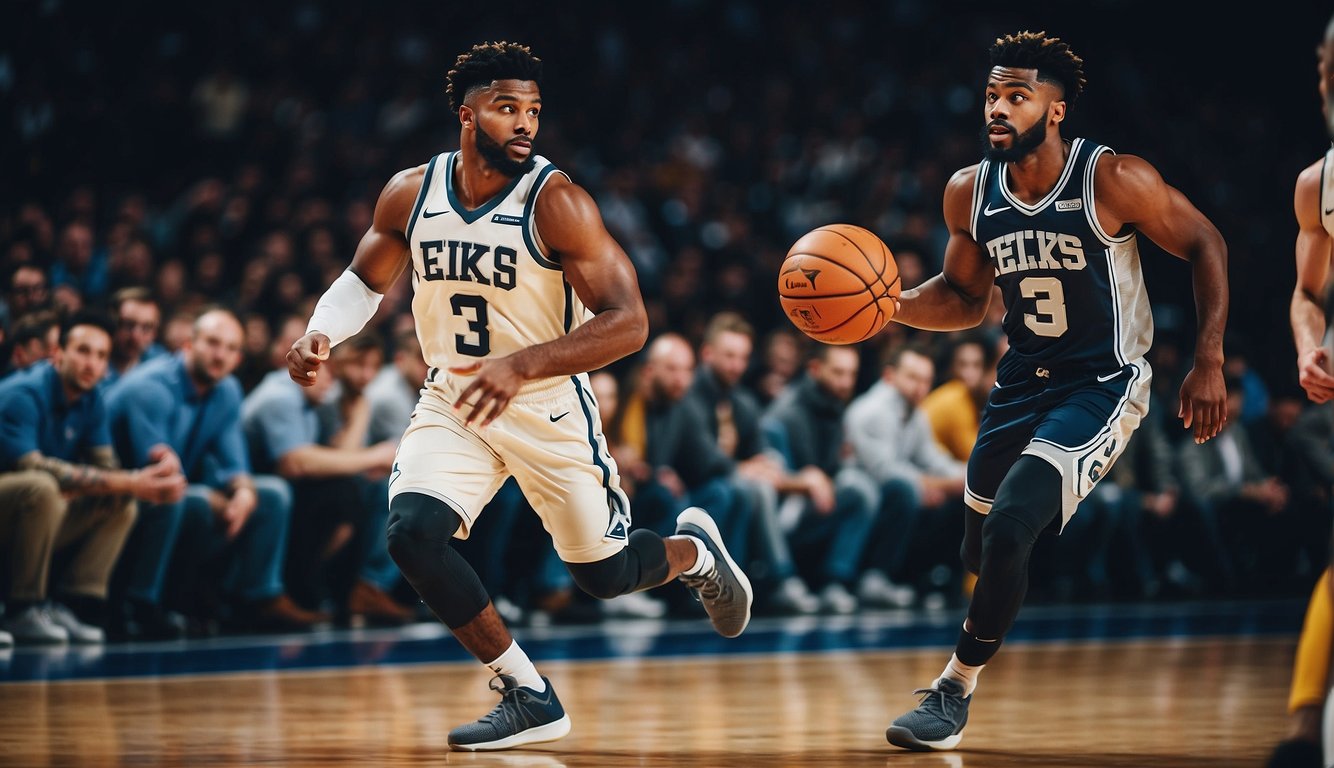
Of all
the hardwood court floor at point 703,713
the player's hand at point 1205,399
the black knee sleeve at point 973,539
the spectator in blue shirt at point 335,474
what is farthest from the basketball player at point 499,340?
the spectator in blue shirt at point 335,474

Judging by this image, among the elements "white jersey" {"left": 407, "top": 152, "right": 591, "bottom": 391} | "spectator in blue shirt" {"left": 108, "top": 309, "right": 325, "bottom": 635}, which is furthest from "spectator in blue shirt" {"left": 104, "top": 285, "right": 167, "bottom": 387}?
"white jersey" {"left": 407, "top": 152, "right": 591, "bottom": 391}

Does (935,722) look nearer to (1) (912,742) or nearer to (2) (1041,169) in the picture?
(1) (912,742)

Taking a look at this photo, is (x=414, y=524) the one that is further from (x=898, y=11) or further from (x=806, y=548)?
(x=898, y=11)

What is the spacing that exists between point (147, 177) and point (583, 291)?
7489 mm

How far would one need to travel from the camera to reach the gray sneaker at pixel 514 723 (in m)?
4.53

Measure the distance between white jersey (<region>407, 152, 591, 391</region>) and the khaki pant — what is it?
3.10 metres

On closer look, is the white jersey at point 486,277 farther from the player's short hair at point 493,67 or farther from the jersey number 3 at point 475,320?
the player's short hair at point 493,67

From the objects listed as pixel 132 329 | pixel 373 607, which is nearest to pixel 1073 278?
pixel 373 607

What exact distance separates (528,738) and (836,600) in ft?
16.2

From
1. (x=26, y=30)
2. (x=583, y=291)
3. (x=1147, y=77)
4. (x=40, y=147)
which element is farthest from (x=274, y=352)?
(x=1147, y=77)

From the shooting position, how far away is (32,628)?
23.1ft

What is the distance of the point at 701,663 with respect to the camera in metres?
6.95

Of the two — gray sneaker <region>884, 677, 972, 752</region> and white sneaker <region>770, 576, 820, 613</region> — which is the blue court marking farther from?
gray sneaker <region>884, 677, 972, 752</region>

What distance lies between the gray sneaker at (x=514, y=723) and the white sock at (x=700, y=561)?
79 cm
